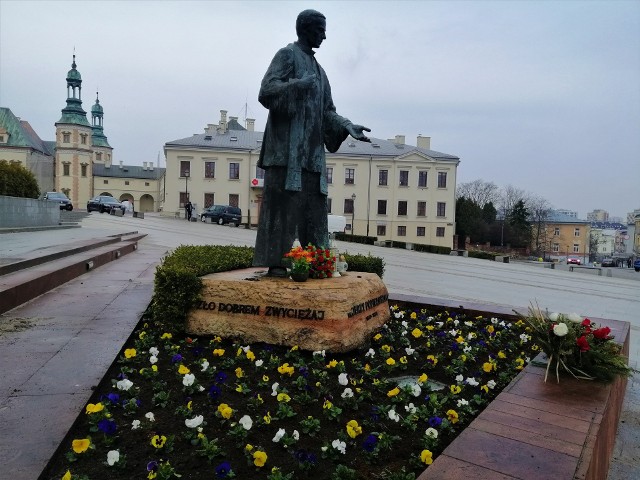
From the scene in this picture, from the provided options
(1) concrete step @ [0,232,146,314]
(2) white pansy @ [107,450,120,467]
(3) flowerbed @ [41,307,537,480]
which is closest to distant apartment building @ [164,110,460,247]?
(1) concrete step @ [0,232,146,314]

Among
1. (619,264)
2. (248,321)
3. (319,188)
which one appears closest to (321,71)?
(319,188)

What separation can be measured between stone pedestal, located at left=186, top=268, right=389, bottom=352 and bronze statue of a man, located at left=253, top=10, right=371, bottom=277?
54cm

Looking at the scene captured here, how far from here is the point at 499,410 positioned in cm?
297

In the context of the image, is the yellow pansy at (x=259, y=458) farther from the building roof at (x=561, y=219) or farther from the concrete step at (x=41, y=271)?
the building roof at (x=561, y=219)

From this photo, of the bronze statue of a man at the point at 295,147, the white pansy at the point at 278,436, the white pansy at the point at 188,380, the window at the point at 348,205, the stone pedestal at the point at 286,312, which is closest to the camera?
the white pansy at the point at 278,436

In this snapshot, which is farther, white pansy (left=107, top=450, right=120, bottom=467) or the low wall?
the low wall

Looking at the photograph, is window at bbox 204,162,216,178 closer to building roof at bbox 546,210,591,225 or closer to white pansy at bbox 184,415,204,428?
white pansy at bbox 184,415,204,428

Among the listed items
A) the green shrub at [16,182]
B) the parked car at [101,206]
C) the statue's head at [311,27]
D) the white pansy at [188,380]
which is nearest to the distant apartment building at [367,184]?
the parked car at [101,206]

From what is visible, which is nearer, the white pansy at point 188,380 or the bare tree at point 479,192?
the white pansy at point 188,380

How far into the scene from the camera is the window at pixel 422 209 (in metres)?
54.3

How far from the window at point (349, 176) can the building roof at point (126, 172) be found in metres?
43.8

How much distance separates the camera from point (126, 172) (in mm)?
87688

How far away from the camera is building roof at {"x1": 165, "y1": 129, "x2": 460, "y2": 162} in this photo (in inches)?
1984

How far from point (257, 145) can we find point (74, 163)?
3995cm
